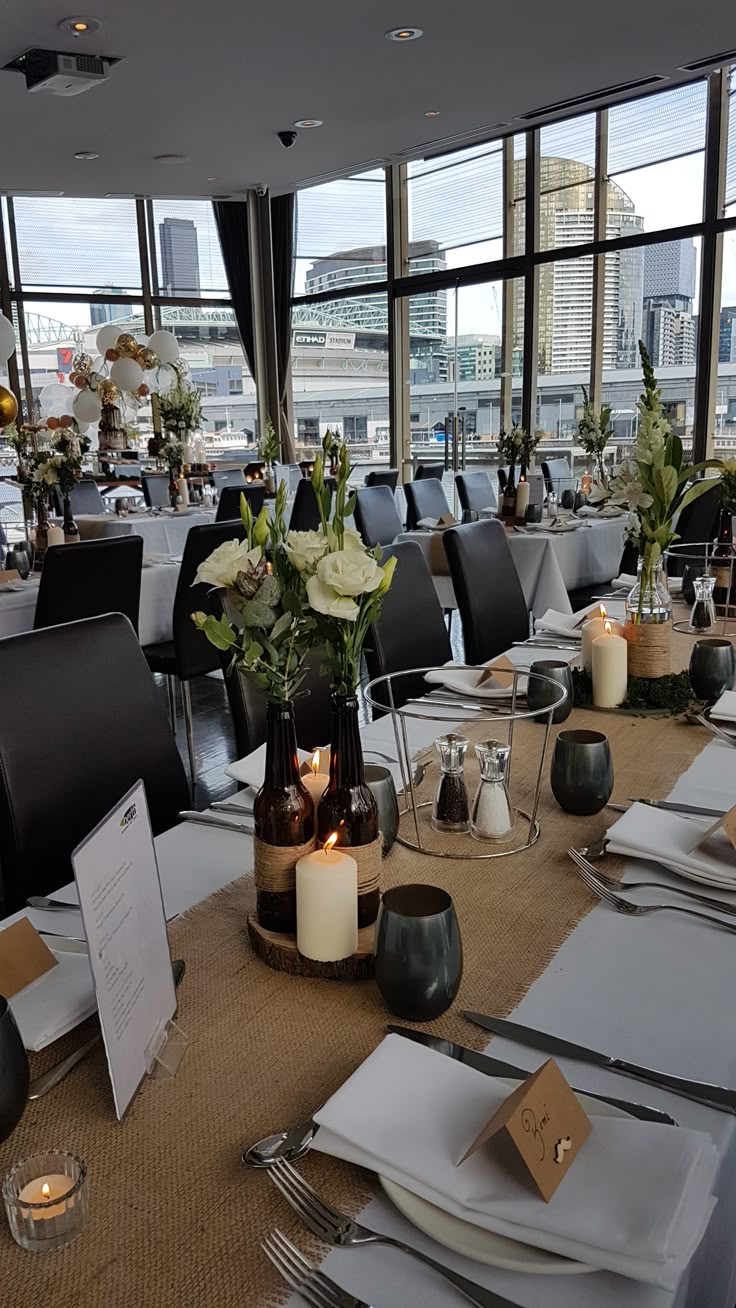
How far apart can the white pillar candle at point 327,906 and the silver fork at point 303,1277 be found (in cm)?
30

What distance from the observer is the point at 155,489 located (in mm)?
7223

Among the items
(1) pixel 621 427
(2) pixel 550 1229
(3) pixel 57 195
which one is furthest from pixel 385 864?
(3) pixel 57 195

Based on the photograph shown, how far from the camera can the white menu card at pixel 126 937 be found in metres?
0.74

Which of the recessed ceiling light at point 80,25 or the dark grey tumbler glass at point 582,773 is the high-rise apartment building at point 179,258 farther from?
the dark grey tumbler glass at point 582,773

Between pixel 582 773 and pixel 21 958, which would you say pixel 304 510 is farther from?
pixel 21 958

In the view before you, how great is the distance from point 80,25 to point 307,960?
5.36 metres

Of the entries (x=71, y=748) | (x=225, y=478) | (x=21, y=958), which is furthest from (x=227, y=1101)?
(x=225, y=478)

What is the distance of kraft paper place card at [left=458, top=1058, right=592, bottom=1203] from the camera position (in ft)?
2.15

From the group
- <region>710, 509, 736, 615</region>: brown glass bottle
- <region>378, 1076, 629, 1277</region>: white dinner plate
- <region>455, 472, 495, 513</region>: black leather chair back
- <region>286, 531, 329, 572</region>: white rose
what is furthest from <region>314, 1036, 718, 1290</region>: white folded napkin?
<region>455, 472, 495, 513</region>: black leather chair back

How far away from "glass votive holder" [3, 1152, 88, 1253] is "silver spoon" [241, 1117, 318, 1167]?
0.39 ft

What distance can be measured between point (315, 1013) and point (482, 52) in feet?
19.4

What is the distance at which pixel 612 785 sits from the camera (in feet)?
4.52

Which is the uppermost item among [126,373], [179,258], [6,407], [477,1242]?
[179,258]

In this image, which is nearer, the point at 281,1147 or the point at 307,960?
the point at 281,1147
